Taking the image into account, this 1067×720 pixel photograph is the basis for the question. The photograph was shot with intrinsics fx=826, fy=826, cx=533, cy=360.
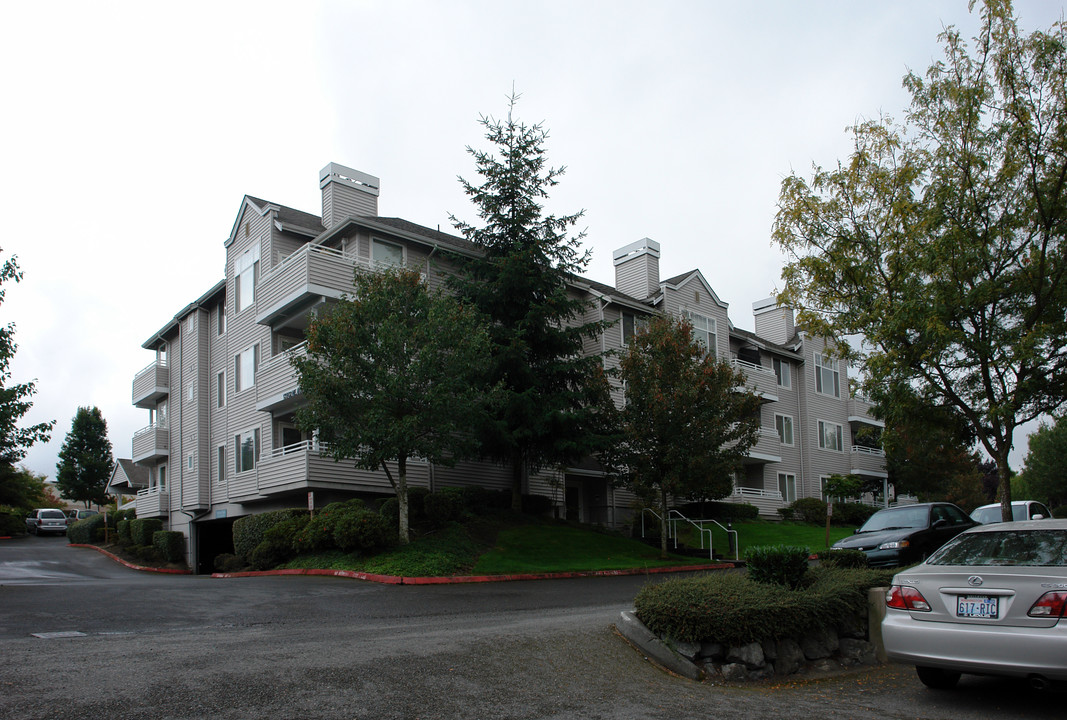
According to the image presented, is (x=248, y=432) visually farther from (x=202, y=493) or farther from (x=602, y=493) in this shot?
(x=602, y=493)

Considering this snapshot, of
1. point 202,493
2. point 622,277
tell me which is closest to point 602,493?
point 622,277

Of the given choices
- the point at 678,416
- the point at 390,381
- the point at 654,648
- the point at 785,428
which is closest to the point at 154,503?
the point at 390,381

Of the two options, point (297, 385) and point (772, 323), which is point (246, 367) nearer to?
point (297, 385)

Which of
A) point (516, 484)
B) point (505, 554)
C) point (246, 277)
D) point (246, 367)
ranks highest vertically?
point (246, 277)

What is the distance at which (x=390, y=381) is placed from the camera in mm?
19531

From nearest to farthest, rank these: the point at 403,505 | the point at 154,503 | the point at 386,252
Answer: the point at 403,505 → the point at 386,252 → the point at 154,503

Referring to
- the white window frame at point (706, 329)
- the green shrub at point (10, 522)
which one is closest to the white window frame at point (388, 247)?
the white window frame at point (706, 329)

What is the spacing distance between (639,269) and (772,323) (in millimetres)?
12228

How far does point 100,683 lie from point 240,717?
4.73 feet

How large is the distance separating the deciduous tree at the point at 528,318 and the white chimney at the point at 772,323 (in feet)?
72.7

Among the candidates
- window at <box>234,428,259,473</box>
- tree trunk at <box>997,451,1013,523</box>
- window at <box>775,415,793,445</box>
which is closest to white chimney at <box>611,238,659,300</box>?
window at <box>775,415,793,445</box>

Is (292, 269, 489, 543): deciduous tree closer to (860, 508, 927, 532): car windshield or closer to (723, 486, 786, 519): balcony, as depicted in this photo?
(860, 508, 927, 532): car windshield

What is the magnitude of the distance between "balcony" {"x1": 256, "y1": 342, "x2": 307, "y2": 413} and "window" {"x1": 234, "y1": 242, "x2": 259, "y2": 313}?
3.30 m

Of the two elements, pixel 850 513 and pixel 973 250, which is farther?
pixel 850 513
